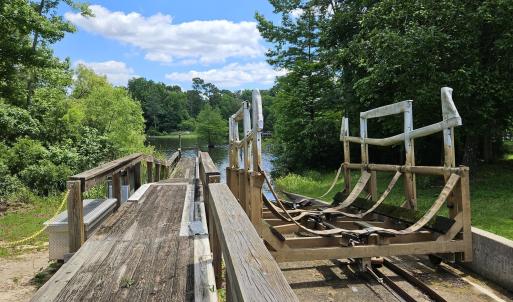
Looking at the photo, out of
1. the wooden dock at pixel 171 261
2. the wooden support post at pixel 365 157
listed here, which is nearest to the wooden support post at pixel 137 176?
the wooden dock at pixel 171 261

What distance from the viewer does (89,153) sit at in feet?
57.3

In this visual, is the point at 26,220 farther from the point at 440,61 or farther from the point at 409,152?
the point at 440,61

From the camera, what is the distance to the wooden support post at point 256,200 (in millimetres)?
5352

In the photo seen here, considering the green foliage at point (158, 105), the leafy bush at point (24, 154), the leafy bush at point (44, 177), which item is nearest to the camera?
the leafy bush at point (44, 177)

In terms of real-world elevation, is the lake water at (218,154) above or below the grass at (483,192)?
above

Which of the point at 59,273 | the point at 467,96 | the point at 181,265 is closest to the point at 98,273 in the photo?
the point at 59,273

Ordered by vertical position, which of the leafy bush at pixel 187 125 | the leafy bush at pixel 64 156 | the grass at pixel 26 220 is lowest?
the grass at pixel 26 220

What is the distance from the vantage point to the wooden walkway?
124 inches

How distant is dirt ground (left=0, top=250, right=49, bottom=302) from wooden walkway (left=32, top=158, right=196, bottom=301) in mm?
1102

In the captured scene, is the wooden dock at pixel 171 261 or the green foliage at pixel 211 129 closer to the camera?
the wooden dock at pixel 171 261

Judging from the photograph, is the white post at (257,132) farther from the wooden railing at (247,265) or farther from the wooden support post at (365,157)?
the wooden support post at (365,157)

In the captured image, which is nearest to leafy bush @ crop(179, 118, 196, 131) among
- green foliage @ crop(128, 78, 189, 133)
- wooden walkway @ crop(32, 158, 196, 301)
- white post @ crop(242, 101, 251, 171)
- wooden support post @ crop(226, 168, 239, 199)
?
→ green foliage @ crop(128, 78, 189, 133)

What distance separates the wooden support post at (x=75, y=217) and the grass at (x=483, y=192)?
5832mm

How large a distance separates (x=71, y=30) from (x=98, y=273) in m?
13.2
